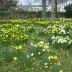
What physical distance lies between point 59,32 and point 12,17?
55.5 ft

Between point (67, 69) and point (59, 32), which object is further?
point (59, 32)

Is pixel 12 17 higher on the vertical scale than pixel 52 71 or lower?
lower

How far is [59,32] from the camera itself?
969 cm

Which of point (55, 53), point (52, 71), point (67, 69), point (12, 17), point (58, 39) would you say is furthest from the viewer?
point (12, 17)

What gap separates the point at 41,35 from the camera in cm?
1028

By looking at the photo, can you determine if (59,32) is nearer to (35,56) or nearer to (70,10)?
(35,56)

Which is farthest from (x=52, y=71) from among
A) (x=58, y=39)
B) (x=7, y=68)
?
(x=58, y=39)

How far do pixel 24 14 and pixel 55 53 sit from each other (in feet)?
69.1

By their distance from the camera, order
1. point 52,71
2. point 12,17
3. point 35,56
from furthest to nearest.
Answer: point 12,17 → point 35,56 → point 52,71

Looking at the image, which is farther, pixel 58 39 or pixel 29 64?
pixel 58 39

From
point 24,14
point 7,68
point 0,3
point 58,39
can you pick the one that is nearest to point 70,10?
point 24,14

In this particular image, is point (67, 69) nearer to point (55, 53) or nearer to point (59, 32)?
point (55, 53)

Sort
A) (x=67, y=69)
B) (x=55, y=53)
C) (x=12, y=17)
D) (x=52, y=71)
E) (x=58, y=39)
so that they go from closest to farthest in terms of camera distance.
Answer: (x=52, y=71) → (x=67, y=69) → (x=55, y=53) → (x=58, y=39) → (x=12, y=17)

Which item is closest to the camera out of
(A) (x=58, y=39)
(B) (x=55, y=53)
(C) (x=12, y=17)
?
(B) (x=55, y=53)
